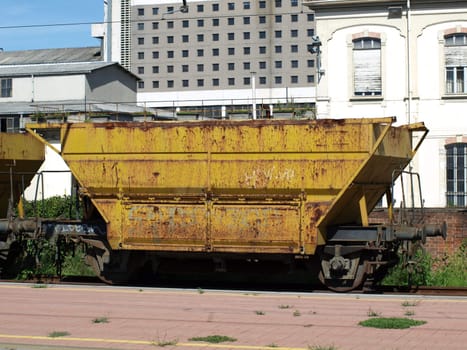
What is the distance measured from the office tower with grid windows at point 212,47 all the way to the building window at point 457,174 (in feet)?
279

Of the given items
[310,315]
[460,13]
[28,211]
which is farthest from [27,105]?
[310,315]

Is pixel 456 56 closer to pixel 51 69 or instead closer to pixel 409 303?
pixel 409 303

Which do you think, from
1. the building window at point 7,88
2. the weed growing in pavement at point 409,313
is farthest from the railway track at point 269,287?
the building window at point 7,88

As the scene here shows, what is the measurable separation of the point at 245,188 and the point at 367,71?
525 inches

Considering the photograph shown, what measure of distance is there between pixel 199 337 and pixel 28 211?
1304 cm

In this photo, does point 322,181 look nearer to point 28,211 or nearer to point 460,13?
point 28,211

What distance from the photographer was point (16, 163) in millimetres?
17281

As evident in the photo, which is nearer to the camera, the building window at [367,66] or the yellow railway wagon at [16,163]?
the yellow railway wagon at [16,163]

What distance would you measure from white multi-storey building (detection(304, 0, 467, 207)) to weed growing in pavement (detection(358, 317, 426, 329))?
15656 millimetres

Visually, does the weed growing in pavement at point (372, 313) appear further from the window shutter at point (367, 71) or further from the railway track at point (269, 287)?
the window shutter at point (367, 71)

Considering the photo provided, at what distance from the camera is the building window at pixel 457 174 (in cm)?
2531

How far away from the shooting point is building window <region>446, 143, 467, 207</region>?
25312mm

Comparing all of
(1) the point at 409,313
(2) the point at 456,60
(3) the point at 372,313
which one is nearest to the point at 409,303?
(1) the point at 409,313

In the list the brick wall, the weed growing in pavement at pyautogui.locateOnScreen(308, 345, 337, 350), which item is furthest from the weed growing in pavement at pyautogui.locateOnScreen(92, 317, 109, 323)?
the brick wall
